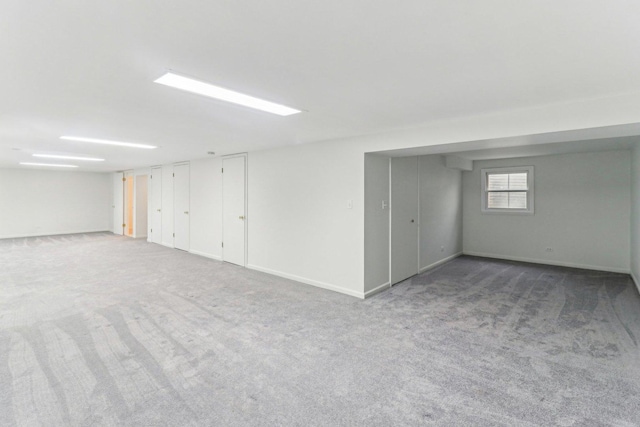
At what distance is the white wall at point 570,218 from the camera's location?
5.64 m

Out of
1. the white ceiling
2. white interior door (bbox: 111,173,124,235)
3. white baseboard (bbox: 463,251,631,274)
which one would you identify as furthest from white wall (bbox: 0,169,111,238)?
white baseboard (bbox: 463,251,631,274)

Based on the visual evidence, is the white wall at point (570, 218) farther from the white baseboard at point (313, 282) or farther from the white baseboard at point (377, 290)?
the white baseboard at point (313, 282)

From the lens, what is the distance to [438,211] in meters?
6.32

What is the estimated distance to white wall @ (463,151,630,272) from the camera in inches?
222

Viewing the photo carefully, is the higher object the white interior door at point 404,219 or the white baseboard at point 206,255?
the white interior door at point 404,219

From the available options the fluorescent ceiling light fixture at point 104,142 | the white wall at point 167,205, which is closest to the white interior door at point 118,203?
the white wall at point 167,205

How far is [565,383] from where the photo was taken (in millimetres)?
2344

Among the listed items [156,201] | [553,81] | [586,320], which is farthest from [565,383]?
[156,201]

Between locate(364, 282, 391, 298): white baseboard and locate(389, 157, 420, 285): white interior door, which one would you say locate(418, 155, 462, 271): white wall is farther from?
locate(364, 282, 391, 298): white baseboard

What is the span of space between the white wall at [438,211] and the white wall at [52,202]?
10.7 metres

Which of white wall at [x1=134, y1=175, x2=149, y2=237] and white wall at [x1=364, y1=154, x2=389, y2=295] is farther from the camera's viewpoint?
white wall at [x1=134, y1=175, x2=149, y2=237]

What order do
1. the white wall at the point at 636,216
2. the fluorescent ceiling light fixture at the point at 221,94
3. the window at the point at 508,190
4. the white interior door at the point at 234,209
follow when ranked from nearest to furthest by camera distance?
the fluorescent ceiling light fixture at the point at 221,94 < the white wall at the point at 636,216 < the white interior door at the point at 234,209 < the window at the point at 508,190

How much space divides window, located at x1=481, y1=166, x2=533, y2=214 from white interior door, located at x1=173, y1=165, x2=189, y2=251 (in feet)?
22.5

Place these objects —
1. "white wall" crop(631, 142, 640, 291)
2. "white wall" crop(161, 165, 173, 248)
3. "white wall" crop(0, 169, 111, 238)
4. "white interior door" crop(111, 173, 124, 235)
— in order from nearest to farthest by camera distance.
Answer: "white wall" crop(631, 142, 640, 291) < "white wall" crop(161, 165, 173, 248) < "white wall" crop(0, 169, 111, 238) < "white interior door" crop(111, 173, 124, 235)
